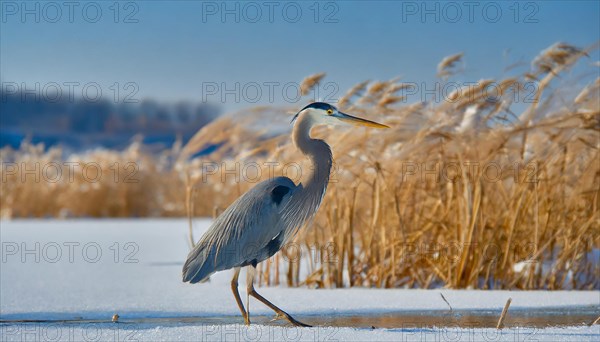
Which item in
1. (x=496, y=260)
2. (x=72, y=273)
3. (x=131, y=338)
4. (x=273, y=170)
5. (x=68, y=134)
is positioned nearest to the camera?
(x=131, y=338)

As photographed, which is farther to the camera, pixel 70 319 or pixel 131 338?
pixel 70 319

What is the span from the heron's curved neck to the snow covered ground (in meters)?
0.80

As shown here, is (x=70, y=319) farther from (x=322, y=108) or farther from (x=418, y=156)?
(x=418, y=156)

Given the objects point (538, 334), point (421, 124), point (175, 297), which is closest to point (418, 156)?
point (421, 124)

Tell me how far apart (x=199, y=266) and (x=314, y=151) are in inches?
36.4

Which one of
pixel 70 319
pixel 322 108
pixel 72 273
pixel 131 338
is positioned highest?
pixel 322 108

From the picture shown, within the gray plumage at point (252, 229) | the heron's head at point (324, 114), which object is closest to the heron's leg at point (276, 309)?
the gray plumage at point (252, 229)

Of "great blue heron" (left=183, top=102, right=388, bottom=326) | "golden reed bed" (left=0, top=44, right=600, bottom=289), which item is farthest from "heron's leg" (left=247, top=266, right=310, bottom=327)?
"golden reed bed" (left=0, top=44, right=600, bottom=289)

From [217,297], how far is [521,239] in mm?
2489

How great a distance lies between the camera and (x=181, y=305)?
4641 millimetres

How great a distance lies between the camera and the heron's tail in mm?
3889

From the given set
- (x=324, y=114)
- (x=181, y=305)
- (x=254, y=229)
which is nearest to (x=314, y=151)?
(x=324, y=114)

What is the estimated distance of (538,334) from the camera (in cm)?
331

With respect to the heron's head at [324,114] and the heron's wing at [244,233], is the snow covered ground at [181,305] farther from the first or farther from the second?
the heron's head at [324,114]
